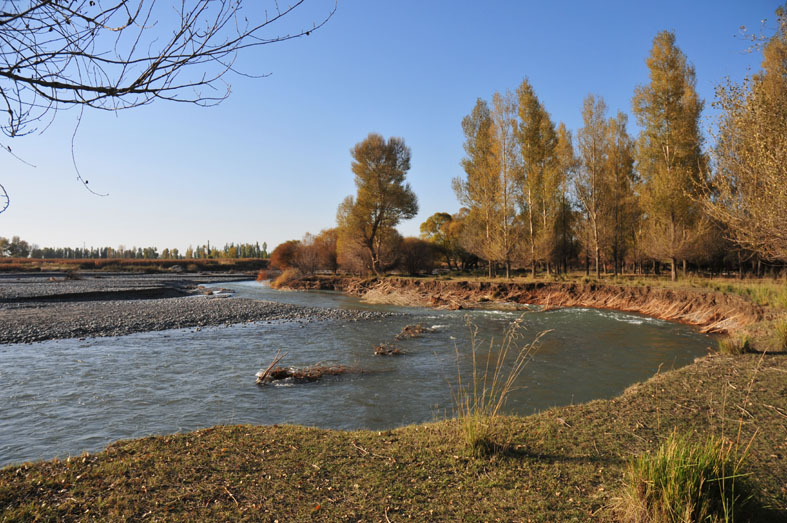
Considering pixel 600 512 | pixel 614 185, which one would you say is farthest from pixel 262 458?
pixel 614 185

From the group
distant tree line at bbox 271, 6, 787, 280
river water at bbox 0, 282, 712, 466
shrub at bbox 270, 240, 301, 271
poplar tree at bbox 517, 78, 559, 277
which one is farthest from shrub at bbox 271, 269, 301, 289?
river water at bbox 0, 282, 712, 466

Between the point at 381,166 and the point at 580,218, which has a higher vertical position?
the point at 381,166

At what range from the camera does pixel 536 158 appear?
101 feet

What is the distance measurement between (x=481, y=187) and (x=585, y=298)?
478 inches

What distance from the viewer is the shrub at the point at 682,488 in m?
3.04

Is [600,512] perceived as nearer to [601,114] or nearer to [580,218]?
[601,114]

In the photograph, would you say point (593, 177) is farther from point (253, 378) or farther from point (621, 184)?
point (253, 378)

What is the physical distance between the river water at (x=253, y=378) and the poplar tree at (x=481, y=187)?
15.9 meters

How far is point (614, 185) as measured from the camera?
1268 inches

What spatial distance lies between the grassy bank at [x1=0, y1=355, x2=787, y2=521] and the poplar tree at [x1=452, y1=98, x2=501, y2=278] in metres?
26.0

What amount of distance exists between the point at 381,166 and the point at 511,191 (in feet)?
51.6

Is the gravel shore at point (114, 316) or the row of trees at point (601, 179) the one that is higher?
the row of trees at point (601, 179)

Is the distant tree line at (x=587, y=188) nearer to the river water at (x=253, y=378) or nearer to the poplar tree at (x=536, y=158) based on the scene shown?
the poplar tree at (x=536, y=158)

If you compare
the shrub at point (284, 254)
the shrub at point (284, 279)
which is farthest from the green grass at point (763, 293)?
the shrub at point (284, 254)
